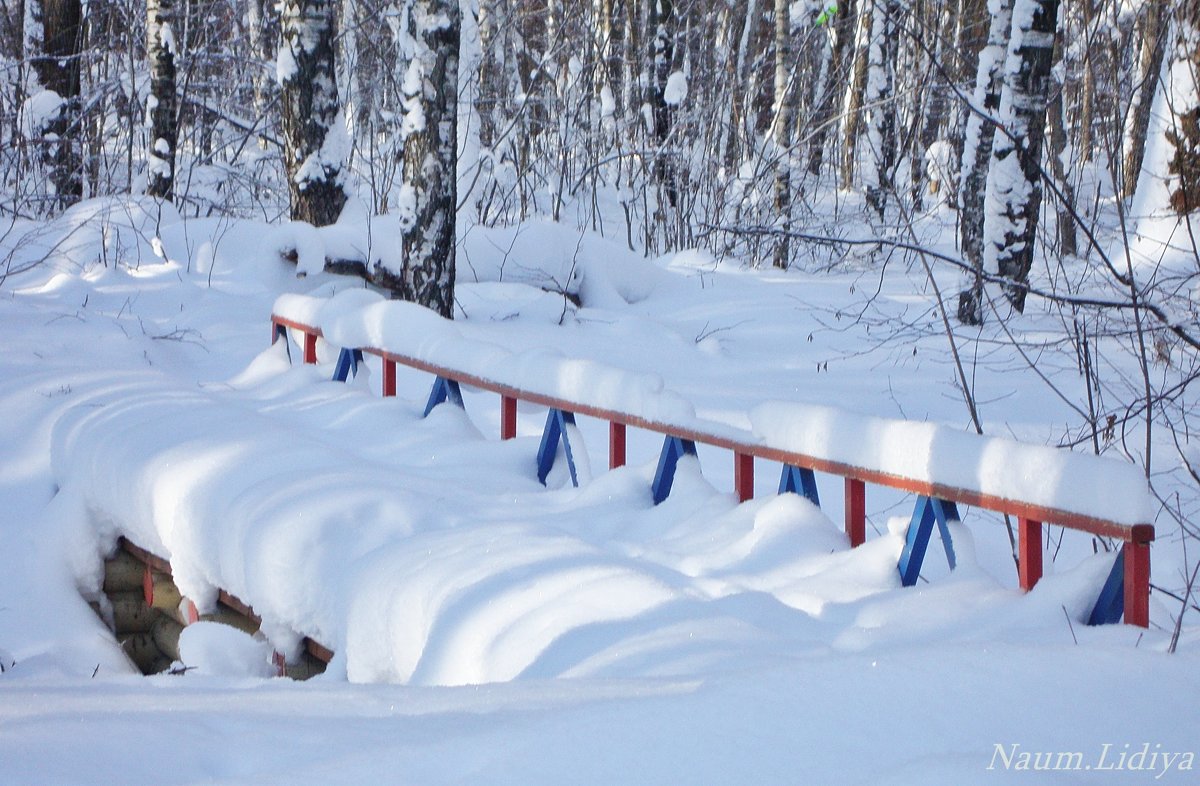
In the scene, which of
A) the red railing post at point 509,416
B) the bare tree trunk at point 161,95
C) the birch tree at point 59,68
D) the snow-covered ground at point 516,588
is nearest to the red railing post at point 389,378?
the snow-covered ground at point 516,588

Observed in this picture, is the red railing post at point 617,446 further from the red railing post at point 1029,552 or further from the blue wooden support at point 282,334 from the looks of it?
the blue wooden support at point 282,334

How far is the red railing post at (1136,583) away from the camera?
9.20 feet

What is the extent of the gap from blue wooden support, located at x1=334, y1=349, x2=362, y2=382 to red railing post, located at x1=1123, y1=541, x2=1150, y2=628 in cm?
479

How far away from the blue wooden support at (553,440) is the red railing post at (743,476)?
91cm

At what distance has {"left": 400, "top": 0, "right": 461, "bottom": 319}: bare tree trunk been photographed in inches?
311

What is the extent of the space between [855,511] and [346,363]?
378 cm

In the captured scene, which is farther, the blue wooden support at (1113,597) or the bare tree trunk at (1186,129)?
the bare tree trunk at (1186,129)

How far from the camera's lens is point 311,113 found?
976cm

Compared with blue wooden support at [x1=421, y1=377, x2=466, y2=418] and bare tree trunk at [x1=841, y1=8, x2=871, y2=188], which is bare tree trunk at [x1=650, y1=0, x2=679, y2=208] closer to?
bare tree trunk at [x1=841, y1=8, x2=871, y2=188]

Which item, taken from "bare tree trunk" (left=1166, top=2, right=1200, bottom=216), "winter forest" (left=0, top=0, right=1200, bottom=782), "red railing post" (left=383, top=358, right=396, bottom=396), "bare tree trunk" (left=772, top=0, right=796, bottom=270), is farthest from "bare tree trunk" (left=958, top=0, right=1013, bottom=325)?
"red railing post" (left=383, top=358, right=396, bottom=396)

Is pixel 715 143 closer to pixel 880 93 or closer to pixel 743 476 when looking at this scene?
pixel 880 93

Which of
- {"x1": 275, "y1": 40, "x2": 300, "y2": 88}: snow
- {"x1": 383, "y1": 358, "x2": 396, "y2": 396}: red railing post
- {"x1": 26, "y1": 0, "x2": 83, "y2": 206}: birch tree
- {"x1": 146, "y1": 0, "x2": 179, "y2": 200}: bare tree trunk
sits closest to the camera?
{"x1": 383, "y1": 358, "x2": 396, "y2": 396}: red railing post

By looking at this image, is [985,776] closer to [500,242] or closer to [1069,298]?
[1069,298]

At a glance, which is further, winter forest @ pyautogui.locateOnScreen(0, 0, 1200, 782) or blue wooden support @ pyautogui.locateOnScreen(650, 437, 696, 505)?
blue wooden support @ pyautogui.locateOnScreen(650, 437, 696, 505)
